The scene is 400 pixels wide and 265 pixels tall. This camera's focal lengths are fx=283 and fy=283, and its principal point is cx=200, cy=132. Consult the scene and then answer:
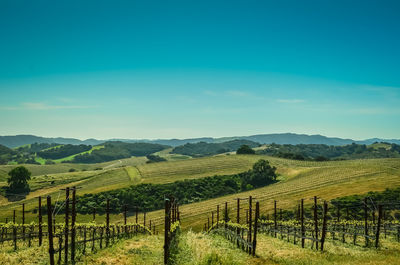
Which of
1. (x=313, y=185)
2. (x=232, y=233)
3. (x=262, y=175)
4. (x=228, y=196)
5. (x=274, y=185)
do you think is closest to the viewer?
(x=232, y=233)

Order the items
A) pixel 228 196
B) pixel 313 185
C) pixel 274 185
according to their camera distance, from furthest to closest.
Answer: pixel 274 185, pixel 228 196, pixel 313 185

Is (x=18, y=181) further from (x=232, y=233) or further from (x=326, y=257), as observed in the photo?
(x=326, y=257)

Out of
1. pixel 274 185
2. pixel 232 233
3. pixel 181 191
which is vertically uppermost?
pixel 232 233

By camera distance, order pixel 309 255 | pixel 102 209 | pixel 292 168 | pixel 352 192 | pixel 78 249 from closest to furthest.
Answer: pixel 309 255
pixel 78 249
pixel 352 192
pixel 102 209
pixel 292 168

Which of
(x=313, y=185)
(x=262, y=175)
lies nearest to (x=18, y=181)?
(x=262, y=175)

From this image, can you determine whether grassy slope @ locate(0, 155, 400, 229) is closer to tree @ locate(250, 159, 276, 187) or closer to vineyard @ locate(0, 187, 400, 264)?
tree @ locate(250, 159, 276, 187)

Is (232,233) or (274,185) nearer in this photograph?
(232,233)

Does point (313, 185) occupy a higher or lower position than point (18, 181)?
higher

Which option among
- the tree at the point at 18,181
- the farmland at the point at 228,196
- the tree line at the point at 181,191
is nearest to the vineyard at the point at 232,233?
the farmland at the point at 228,196

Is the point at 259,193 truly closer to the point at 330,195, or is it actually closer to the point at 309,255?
the point at 330,195

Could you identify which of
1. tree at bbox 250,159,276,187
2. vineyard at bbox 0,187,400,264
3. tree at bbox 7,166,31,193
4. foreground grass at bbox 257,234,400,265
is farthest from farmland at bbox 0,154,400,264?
tree at bbox 7,166,31,193

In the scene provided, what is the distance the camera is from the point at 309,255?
19.6 m

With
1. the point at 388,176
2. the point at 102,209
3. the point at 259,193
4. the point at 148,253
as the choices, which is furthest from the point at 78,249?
the point at 388,176

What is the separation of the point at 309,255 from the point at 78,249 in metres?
19.0
